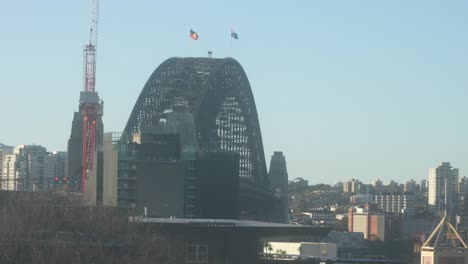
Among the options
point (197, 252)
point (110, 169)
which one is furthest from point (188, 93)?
point (197, 252)

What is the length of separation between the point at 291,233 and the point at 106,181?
7007 centimetres

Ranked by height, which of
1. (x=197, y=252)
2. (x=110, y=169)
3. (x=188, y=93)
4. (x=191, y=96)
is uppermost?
(x=188, y=93)

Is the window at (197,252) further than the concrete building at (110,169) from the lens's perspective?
No

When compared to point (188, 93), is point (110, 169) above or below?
below

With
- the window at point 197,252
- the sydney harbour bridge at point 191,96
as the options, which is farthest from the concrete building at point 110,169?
the window at point 197,252

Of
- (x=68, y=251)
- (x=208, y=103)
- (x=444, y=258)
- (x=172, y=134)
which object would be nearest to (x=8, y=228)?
(x=68, y=251)

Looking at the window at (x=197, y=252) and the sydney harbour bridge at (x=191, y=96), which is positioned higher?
the sydney harbour bridge at (x=191, y=96)

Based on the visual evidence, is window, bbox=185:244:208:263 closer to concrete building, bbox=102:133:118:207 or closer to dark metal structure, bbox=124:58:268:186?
concrete building, bbox=102:133:118:207

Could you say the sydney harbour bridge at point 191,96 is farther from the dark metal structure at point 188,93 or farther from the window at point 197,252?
the window at point 197,252

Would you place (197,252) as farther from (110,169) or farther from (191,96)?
(191,96)

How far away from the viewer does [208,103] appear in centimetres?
19550

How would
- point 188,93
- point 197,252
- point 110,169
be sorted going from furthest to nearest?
point 188,93
point 110,169
point 197,252

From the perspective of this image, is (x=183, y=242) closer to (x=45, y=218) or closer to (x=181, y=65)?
(x=45, y=218)

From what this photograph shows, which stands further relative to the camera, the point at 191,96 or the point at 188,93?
the point at 188,93
